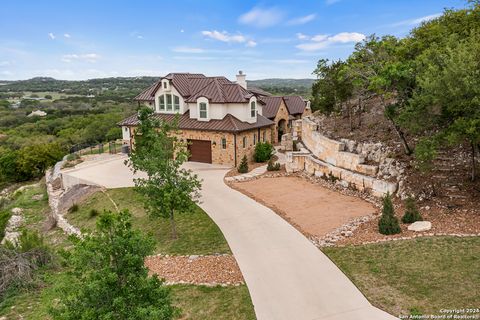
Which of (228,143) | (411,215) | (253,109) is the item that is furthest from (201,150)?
(411,215)

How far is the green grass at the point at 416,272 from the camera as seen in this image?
8.95 metres

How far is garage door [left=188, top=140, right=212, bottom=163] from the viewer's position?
88.4 feet

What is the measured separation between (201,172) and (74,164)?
38.0 feet

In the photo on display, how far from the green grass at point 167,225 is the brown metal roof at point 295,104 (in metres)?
22.2

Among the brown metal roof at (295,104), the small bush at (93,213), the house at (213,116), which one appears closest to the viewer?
the small bush at (93,213)

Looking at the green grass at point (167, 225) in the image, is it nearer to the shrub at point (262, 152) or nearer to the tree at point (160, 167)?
the tree at point (160, 167)

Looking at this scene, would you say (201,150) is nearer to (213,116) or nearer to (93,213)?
(213,116)

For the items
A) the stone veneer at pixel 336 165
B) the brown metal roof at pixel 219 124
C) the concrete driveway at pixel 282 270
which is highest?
the brown metal roof at pixel 219 124

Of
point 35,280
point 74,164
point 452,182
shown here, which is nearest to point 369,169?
point 452,182

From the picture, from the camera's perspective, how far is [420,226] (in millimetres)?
13289

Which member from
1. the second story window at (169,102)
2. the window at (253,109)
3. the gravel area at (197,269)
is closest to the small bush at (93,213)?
the gravel area at (197,269)

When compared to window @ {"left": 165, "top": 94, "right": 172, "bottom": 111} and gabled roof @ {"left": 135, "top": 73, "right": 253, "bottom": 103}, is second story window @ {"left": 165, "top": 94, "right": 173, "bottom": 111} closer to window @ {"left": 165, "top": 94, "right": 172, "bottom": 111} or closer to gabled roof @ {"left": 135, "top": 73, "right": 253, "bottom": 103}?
window @ {"left": 165, "top": 94, "right": 172, "bottom": 111}

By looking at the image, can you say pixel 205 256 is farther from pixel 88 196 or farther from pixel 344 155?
pixel 88 196

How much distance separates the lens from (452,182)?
1569cm
